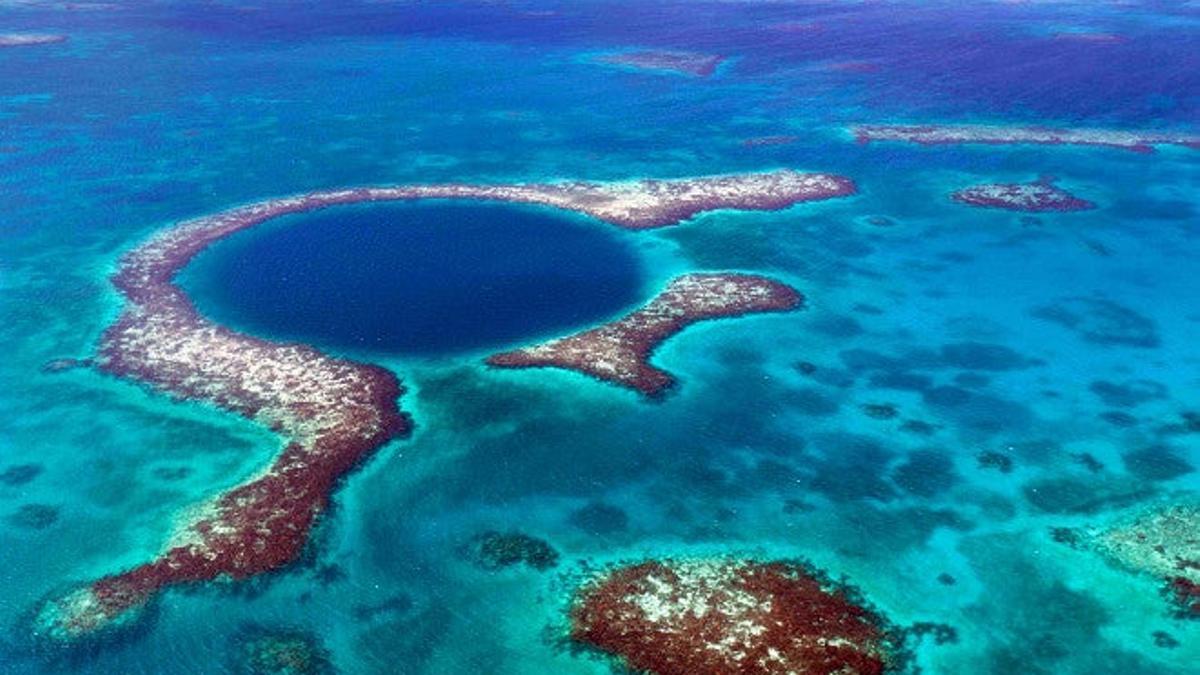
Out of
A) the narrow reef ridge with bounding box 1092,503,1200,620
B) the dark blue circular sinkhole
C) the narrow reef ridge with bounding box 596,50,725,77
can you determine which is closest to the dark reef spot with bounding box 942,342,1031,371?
the narrow reef ridge with bounding box 1092,503,1200,620

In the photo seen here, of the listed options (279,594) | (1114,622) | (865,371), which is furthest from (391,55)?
(1114,622)

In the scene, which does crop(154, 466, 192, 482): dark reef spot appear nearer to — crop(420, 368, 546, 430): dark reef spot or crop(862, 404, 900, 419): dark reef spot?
crop(420, 368, 546, 430): dark reef spot

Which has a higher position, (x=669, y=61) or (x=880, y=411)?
(x=669, y=61)

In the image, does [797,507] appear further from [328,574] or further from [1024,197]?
[1024,197]

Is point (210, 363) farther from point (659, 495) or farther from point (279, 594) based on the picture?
point (659, 495)

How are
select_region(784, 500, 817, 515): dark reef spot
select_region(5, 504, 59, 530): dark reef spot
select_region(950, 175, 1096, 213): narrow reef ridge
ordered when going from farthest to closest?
select_region(950, 175, 1096, 213): narrow reef ridge < select_region(784, 500, 817, 515): dark reef spot < select_region(5, 504, 59, 530): dark reef spot

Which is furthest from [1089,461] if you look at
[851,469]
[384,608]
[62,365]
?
[62,365]
